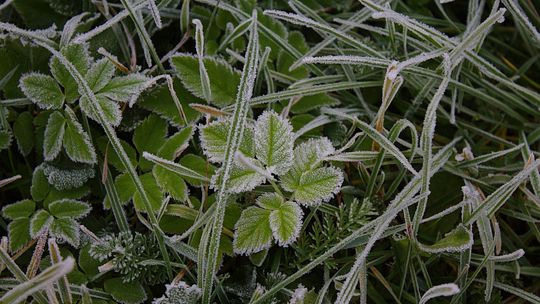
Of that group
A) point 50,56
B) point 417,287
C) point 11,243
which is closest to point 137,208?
point 11,243

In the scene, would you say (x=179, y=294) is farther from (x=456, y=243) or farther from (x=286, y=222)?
(x=456, y=243)

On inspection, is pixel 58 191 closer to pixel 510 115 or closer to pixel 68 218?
pixel 68 218

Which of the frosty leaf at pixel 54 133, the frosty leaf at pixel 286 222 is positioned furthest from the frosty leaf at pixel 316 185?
the frosty leaf at pixel 54 133

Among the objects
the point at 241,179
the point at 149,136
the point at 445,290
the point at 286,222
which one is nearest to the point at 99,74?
the point at 149,136

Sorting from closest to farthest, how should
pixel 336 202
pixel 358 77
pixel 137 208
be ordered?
pixel 137 208 → pixel 336 202 → pixel 358 77

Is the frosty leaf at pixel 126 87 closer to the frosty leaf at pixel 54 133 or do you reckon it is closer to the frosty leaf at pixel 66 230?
the frosty leaf at pixel 54 133

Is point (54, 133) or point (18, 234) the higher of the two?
point (54, 133)

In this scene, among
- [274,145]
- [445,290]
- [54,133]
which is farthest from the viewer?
[54,133]
